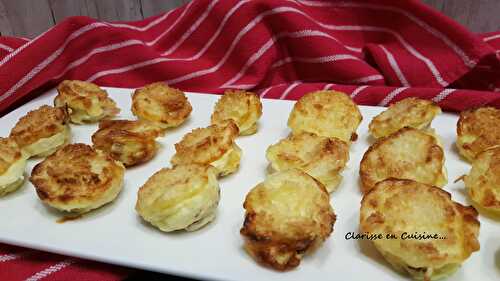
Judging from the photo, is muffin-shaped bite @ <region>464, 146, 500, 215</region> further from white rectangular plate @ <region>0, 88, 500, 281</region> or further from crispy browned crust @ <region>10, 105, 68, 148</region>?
crispy browned crust @ <region>10, 105, 68, 148</region>

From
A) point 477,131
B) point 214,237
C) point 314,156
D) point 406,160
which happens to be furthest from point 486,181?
point 214,237

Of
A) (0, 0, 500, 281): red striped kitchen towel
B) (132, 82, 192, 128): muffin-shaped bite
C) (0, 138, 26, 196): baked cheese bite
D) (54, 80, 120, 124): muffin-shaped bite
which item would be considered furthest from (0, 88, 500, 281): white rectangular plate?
(0, 0, 500, 281): red striped kitchen towel

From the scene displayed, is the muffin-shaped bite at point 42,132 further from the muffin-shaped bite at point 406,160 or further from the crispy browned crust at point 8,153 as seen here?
the muffin-shaped bite at point 406,160

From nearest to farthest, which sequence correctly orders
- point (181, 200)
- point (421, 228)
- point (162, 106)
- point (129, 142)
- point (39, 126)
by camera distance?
point (421, 228)
point (181, 200)
point (129, 142)
point (39, 126)
point (162, 106)

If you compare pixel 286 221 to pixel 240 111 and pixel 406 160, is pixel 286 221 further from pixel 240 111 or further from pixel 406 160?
pixel 240 111

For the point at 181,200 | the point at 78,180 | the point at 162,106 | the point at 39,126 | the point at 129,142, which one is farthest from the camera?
the point at 162,106

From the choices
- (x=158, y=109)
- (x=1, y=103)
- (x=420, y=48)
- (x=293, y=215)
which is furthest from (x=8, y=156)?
(x=420, y=48)

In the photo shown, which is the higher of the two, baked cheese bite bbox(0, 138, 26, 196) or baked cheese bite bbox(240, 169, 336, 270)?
baked cheese bite bbox(240, 169, 336, 270)
